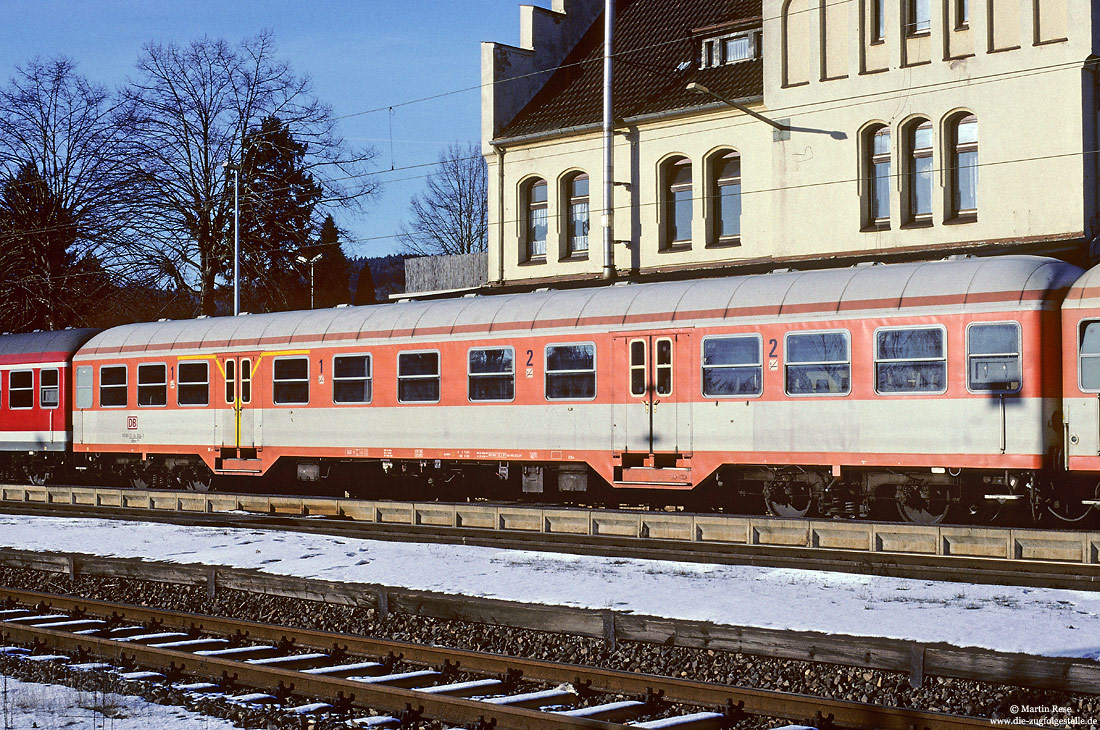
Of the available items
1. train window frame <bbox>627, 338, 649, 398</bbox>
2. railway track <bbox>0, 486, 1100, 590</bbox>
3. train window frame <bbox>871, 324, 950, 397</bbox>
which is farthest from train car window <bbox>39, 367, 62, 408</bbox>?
train window frame <bbox>871, 324, 950, 397</bbox>

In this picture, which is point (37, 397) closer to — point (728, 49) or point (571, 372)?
point (571, 372)

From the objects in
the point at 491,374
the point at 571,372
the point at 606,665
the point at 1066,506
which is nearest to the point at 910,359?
the point at 1066,506

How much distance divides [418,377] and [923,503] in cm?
877

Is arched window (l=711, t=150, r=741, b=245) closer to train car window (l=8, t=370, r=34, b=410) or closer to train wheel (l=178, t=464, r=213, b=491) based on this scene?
train wheel (l=178, t=464, r=213, b=491)

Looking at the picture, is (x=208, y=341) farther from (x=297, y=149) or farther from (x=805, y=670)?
(x=297, y=149)

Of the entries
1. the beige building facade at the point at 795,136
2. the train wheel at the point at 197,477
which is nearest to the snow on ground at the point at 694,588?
the train wheel at the point at 197,477

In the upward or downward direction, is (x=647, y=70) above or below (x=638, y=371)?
above

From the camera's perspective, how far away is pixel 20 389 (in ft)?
93.4

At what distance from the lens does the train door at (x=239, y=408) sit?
78.7 ft

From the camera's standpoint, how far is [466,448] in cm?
2092

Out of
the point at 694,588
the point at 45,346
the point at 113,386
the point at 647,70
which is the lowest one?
the point at 694,588

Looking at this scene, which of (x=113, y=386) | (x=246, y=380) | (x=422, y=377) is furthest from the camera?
(x=113, y=386)

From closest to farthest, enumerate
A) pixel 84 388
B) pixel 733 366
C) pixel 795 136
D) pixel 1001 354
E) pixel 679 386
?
1. pixel 1001 354
2. pixel 733 366
3. pixel 679 386
4. pixel 84 388
5. pixel 795 136

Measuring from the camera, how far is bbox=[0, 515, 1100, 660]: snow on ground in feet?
33.6
